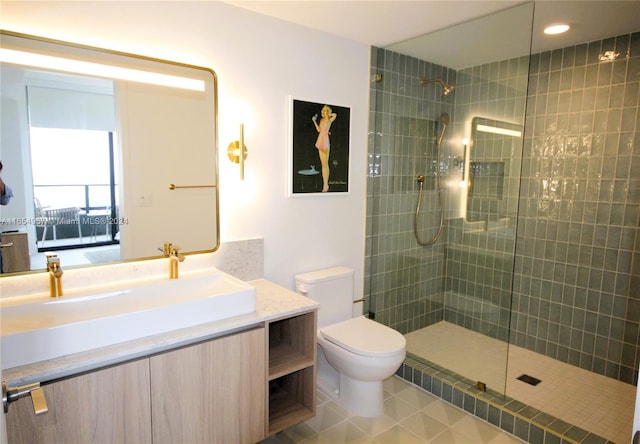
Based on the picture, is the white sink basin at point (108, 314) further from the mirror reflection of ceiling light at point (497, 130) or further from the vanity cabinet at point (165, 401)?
the mirror reflection of ceiling light at point (497, 130)

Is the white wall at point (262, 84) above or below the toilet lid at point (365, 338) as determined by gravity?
above

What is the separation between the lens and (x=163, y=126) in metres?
2.08

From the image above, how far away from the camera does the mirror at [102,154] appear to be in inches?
67.2

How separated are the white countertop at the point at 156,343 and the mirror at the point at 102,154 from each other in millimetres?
559

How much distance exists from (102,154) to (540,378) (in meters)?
3.16

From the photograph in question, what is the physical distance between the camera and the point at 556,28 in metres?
2.60

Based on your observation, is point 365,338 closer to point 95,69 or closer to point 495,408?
point 495,408

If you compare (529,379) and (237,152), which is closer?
(237,152)

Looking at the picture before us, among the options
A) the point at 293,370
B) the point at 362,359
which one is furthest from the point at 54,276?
the point at 362,359

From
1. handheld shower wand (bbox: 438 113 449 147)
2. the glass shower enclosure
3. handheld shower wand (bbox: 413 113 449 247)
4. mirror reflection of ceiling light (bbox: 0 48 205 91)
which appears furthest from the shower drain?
mirror reflection of ceiling light (bbox: 0 48 205 91)

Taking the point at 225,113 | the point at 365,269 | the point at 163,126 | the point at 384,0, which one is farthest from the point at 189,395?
the point at 384,0

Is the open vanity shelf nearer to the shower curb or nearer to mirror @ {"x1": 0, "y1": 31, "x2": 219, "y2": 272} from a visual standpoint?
mirror @ {"x1": 0, "y1": 31, "x2": 219, "y2": 272}

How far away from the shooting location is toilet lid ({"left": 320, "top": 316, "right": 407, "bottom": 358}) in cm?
228

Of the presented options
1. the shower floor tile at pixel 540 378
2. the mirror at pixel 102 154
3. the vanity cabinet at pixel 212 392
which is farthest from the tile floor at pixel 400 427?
the mirror at pixel 102 154
